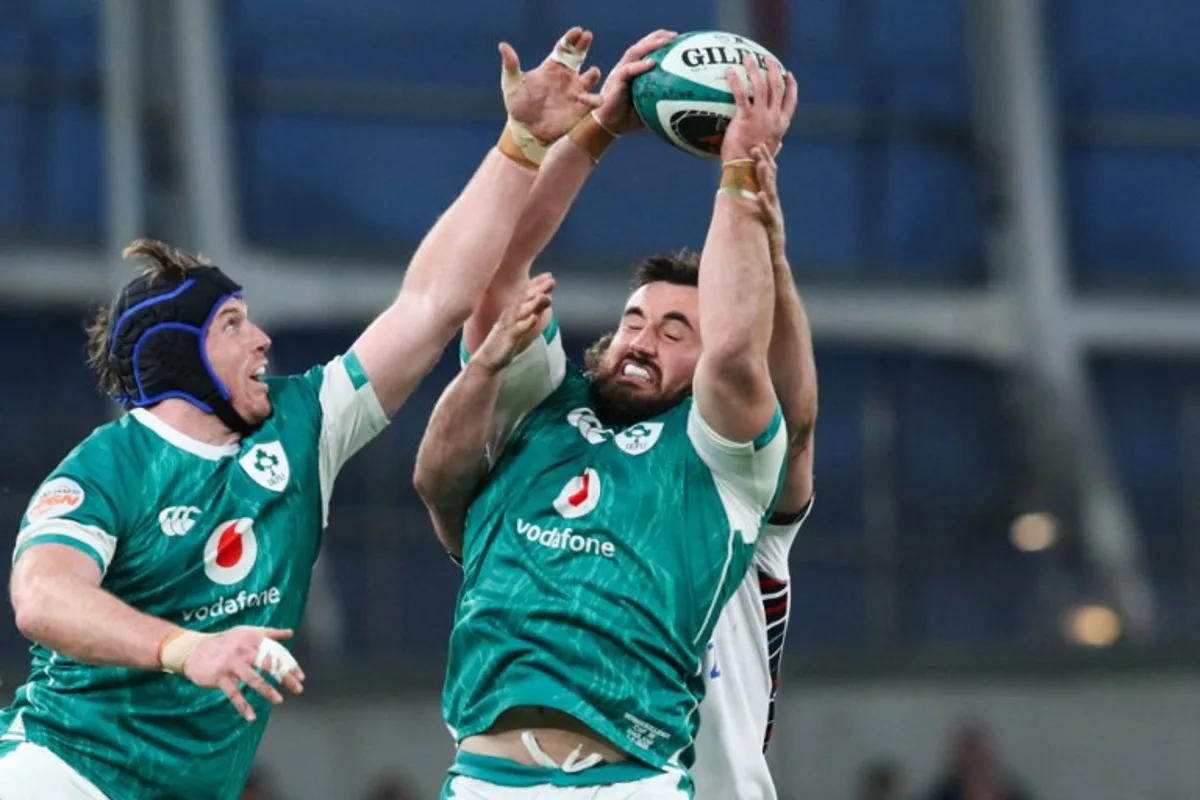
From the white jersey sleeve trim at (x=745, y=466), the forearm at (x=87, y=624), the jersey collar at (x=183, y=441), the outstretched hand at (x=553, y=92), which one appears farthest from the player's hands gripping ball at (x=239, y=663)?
the outstretched hand at (x=553, y=92)

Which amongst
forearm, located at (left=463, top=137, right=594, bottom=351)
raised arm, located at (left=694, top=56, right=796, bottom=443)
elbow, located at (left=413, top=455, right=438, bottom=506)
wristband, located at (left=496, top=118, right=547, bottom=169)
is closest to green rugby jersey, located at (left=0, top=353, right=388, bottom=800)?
elbow, located at (left=413, top=455, right=438, bottom=506)

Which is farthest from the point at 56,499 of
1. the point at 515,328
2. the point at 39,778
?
the point at 515,328

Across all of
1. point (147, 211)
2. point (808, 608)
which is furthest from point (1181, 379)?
point (147, 211)

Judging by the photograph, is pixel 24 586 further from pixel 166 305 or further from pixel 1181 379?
pixel 1181 379

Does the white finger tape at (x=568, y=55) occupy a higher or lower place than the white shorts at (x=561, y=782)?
higher

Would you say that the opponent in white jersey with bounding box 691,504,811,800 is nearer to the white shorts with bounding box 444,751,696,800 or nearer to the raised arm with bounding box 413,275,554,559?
the white shorts with bounding box 444,751,696,800

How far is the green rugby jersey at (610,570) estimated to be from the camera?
16.0 ft

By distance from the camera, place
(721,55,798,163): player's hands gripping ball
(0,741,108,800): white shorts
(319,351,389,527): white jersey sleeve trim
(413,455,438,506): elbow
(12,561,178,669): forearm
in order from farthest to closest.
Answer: (319,351,389,527): white jersey sleeve trim → (413,455,438,506): elbow → (721,55,798,163): player's hands gripping ball → (0,741,108,800): white shorts → (12,561,178,669): forearm

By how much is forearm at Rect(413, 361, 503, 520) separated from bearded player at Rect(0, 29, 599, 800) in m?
0.25

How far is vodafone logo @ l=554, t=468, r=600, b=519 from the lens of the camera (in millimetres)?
5035

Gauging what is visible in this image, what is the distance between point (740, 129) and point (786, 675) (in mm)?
6950

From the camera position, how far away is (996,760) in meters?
11.9

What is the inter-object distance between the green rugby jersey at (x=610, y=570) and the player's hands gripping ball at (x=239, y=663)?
0.70 metres

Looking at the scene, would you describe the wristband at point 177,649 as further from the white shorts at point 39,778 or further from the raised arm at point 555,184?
the raised arm at point 555,184
